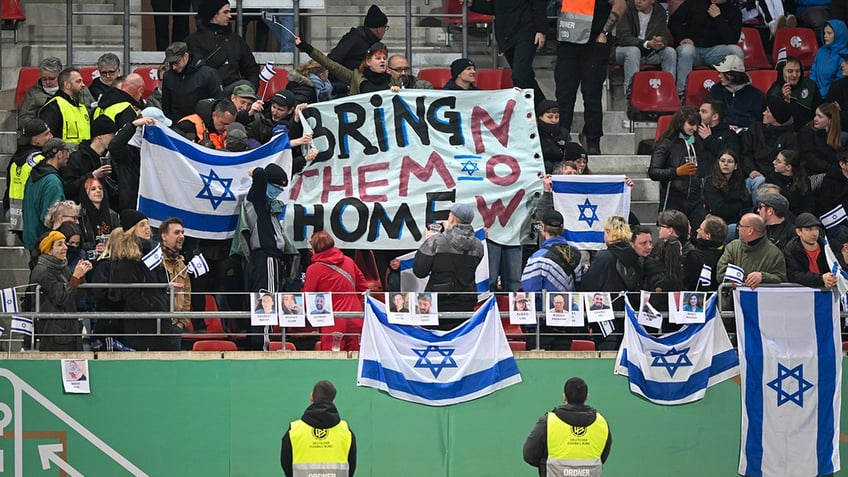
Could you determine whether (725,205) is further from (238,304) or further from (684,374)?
(238,304)

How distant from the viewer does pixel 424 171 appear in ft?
56.6

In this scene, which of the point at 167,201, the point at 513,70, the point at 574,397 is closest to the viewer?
the point at 574,397

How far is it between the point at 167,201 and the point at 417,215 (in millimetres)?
2433

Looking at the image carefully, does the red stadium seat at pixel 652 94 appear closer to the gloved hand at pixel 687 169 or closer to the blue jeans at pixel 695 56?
the blue jeans at pixel 695 56

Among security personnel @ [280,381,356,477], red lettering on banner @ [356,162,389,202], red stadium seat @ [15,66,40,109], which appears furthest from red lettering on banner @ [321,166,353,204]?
red stadium seat @ [15,66,40,109]

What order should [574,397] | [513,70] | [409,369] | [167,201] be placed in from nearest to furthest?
[574,397] → [409,369] → [167,201] → [513,70]

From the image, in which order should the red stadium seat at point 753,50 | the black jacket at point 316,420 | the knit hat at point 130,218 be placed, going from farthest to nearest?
the red stadium seat at point 753,50, the knit hat at point 130,218, the black jacket at point 316,420

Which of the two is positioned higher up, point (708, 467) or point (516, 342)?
point (516, 342)

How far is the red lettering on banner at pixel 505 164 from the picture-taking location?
56.5 ft

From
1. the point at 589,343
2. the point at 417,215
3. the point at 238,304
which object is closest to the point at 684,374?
the point at 589,343

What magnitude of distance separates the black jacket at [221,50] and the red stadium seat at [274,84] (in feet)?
2.32

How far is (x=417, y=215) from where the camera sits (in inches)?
669

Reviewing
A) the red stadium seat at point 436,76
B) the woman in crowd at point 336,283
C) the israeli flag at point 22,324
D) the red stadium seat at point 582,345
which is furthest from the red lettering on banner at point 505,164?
the israeli flag at point 22,324

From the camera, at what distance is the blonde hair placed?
15.6m
